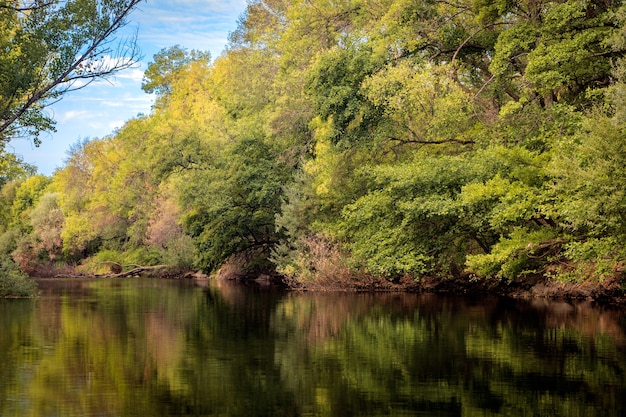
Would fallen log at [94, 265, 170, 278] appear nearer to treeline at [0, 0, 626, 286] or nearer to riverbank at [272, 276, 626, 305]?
treeline at [0, 0, 626, 286]

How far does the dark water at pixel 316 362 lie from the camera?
10398 mm

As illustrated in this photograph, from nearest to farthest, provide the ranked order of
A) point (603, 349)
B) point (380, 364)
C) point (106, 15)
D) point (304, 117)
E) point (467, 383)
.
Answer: point (467, 383) → point (380, 364) → point (603, 349) → point (106, 15) → point (304, 117)

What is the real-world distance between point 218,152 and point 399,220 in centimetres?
1861

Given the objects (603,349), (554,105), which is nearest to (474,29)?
(554,105)

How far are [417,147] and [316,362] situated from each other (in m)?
19.9

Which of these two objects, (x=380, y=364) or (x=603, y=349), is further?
(x=603, y=349)

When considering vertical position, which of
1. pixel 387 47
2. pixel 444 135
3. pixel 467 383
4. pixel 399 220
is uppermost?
pixel 387 47

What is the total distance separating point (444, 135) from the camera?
31.5 metres

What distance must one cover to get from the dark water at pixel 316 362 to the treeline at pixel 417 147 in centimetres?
344

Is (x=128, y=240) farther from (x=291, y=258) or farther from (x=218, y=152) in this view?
(x=291, y=258)

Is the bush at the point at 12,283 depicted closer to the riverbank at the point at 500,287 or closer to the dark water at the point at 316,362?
the dark water at the point at 316,362

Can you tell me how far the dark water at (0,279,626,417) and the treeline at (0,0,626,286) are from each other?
344 centimetres

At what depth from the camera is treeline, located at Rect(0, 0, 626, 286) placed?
23.9 m

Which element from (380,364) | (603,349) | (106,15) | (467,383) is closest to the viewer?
(467,383)
